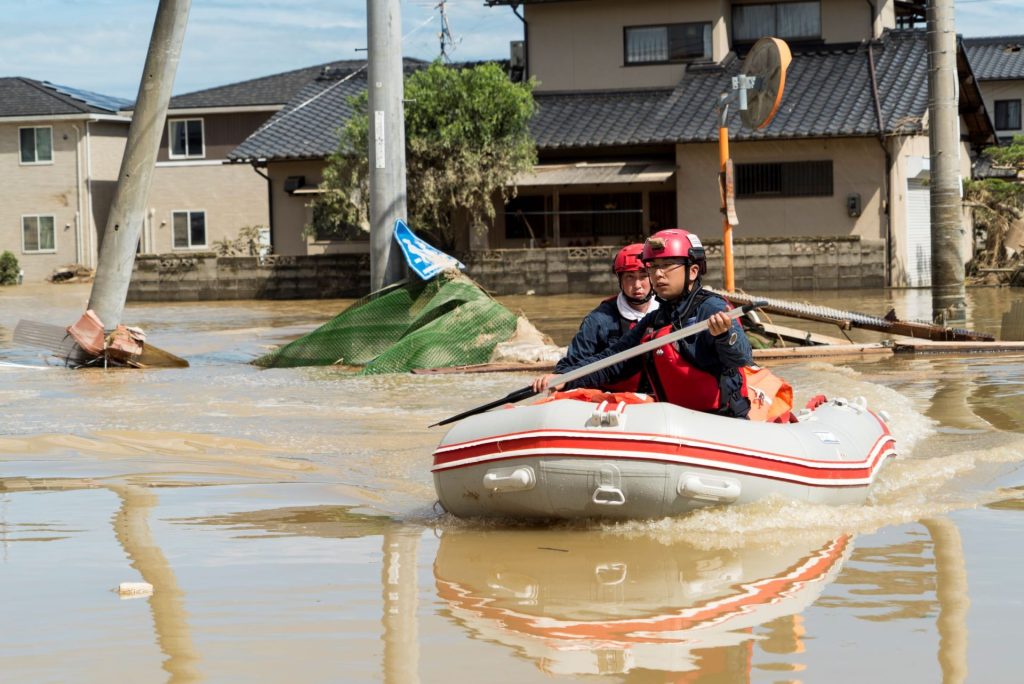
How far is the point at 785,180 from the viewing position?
28.9 meters

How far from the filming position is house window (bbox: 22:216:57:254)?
41.0m

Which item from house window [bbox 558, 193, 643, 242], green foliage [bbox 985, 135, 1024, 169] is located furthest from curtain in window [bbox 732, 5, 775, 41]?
green foliage [bbox 985, 135, 1024, 169]

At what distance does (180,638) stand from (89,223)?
38.1 meters

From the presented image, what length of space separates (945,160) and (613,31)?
17.1 meters

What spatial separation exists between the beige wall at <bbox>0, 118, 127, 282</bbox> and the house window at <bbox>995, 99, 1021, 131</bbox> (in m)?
30.3

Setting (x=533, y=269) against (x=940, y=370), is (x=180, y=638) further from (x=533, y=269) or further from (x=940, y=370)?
(x=533, y=269)

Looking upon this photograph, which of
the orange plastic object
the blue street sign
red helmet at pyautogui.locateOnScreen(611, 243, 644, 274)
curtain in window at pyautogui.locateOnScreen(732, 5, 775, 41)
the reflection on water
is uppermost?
curtain in window at pyautogui.locateOnScreen(732, 5, 775, 41)

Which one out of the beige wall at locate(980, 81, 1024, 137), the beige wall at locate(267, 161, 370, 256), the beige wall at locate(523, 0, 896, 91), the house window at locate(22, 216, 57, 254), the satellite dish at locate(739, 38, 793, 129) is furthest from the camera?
the beige wall at locate(980, 81, 1024, 137)

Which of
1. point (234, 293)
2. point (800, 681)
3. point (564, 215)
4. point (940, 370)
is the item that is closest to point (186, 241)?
point (234, 293)

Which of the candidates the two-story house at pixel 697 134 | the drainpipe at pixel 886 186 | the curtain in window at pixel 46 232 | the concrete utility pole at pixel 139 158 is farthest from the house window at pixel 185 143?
the concrete utility pole at pixel 139 158

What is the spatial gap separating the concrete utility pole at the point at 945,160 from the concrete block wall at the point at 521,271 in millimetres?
10098

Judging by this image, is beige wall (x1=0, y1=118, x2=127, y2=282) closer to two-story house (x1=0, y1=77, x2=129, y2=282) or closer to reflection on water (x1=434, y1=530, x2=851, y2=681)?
two-story house (x1=0, y1=77, x2=129, y2=282)

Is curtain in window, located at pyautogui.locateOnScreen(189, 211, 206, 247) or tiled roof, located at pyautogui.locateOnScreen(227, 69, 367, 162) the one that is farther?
curtain in window, located at pyautogui.locateOnScreen(189, 211, 206, 247)

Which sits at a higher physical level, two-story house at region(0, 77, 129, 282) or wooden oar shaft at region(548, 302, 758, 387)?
two-story house at region(0, 77, 129, 282)
